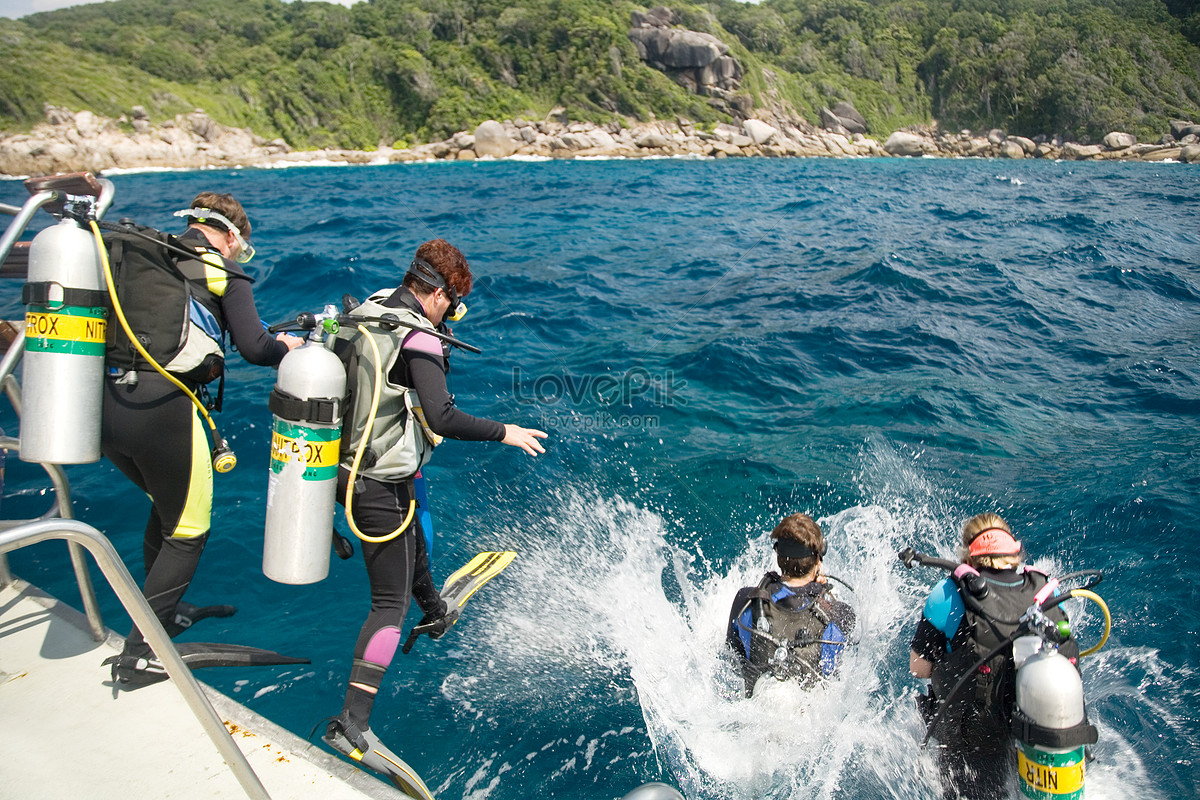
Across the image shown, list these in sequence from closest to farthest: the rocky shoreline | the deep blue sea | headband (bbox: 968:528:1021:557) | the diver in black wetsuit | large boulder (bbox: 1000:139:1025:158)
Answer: the diver in black wetsuit, headband (bbox: 968:528:1021:557), the deep blue sea, the rocky shoreline, large boulder (bbox: 1000:139:1025:158)

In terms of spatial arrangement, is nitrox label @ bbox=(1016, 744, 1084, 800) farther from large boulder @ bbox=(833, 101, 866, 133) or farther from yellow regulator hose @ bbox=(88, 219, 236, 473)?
large boulder @ bbox=(833, 101, 866, 133)

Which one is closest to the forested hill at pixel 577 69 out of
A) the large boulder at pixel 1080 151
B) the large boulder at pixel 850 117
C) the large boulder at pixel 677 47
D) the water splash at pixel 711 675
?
the large boulder at pixel 677 47

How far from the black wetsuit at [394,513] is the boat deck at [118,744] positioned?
18.2 inches

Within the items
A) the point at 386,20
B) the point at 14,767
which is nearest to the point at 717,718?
the point at 14,767

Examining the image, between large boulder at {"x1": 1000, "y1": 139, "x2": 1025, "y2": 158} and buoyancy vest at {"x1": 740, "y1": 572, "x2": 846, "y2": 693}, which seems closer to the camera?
buoyancy vest at {"x1": 740, "y1": 572, "x2": 846, "y2": 693}

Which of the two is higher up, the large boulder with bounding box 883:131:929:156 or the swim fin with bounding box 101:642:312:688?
the large boulder with bounding box 883:131:929:156

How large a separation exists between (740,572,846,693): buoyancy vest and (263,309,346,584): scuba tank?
2176 mm

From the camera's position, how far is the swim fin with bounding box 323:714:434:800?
287cm

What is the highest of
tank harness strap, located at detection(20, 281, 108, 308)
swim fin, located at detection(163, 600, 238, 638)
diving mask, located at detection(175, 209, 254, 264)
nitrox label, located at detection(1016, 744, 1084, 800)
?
diving mask, located at detection(175, 209, 254, 264)

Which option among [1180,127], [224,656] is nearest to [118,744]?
[224,656]

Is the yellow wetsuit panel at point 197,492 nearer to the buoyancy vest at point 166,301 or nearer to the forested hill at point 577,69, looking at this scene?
the buoyancy vest at point 166,301

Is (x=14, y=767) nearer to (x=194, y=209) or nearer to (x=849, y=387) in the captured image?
(x=194, y=209)

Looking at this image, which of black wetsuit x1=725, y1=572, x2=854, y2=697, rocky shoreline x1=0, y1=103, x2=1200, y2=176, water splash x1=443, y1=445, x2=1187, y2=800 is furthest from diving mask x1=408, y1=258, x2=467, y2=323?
rocky shoreline x1=0, y1=103, x2=1200, y2=176

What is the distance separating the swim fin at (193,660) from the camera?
2938 millimetres
